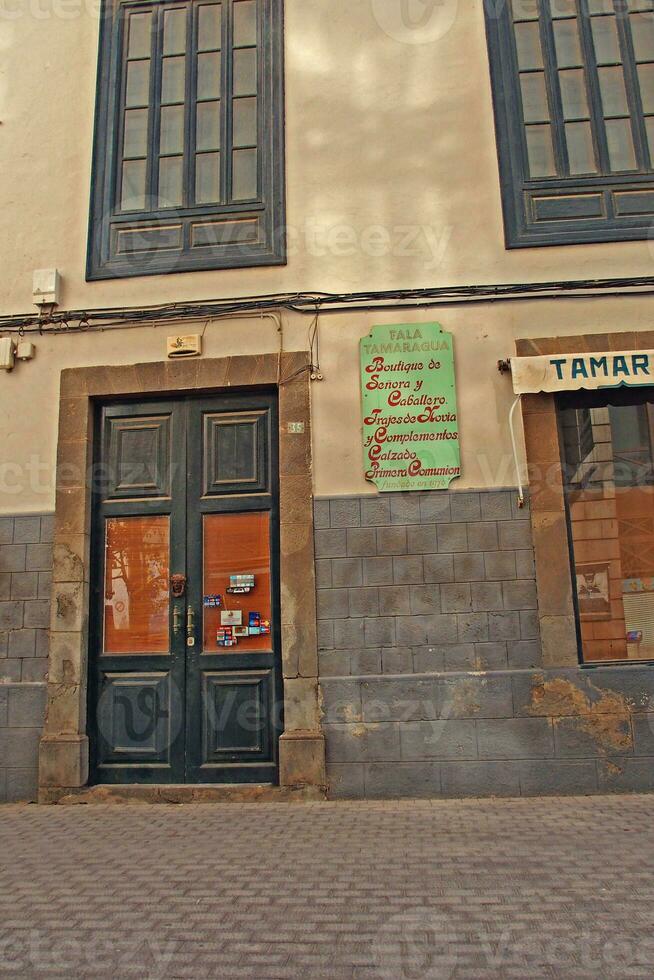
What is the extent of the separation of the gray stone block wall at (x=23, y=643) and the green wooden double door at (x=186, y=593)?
414 mm

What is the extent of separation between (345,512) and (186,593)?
4.96ft

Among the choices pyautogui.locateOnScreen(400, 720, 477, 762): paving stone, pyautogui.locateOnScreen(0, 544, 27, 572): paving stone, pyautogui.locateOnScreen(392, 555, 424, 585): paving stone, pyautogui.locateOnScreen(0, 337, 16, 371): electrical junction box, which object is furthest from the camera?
pyautogui.locateOnScreen(0, 337, 16, 371): electrical junction box

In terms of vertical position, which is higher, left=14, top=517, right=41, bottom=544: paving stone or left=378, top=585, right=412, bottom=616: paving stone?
left=14, top=517, right=41, bottom=544: paving stone

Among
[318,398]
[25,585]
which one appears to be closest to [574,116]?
[318,398]

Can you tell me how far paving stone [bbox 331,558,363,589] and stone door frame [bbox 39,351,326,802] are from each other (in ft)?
0.61

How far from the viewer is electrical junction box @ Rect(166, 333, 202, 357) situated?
271 inches

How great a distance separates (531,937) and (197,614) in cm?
387

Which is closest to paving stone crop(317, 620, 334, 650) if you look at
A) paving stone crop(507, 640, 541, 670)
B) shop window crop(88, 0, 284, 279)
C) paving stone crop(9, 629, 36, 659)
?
paving stone crop(507, 640, 541, 670)

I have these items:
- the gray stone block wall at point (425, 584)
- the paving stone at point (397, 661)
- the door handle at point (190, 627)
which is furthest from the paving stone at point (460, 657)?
the door handle at point (190, 627)

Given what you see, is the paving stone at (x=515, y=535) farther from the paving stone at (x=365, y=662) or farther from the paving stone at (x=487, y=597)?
the paving stone at (x=365, y=662)

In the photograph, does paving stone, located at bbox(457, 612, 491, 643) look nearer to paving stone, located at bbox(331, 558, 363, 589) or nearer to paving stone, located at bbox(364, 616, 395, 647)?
paving stone, located at bbox(364, 616, 395, 647)

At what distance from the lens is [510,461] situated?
648cm

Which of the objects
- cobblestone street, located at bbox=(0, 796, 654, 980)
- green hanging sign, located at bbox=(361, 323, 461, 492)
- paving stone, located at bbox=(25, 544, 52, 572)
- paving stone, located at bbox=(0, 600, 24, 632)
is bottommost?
cobblestone street, located at bbox=(0, 796, 654, 980)

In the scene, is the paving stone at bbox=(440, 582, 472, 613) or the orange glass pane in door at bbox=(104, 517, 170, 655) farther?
the orange glass pane in door at bbox=(104, 517, 170, 655)
